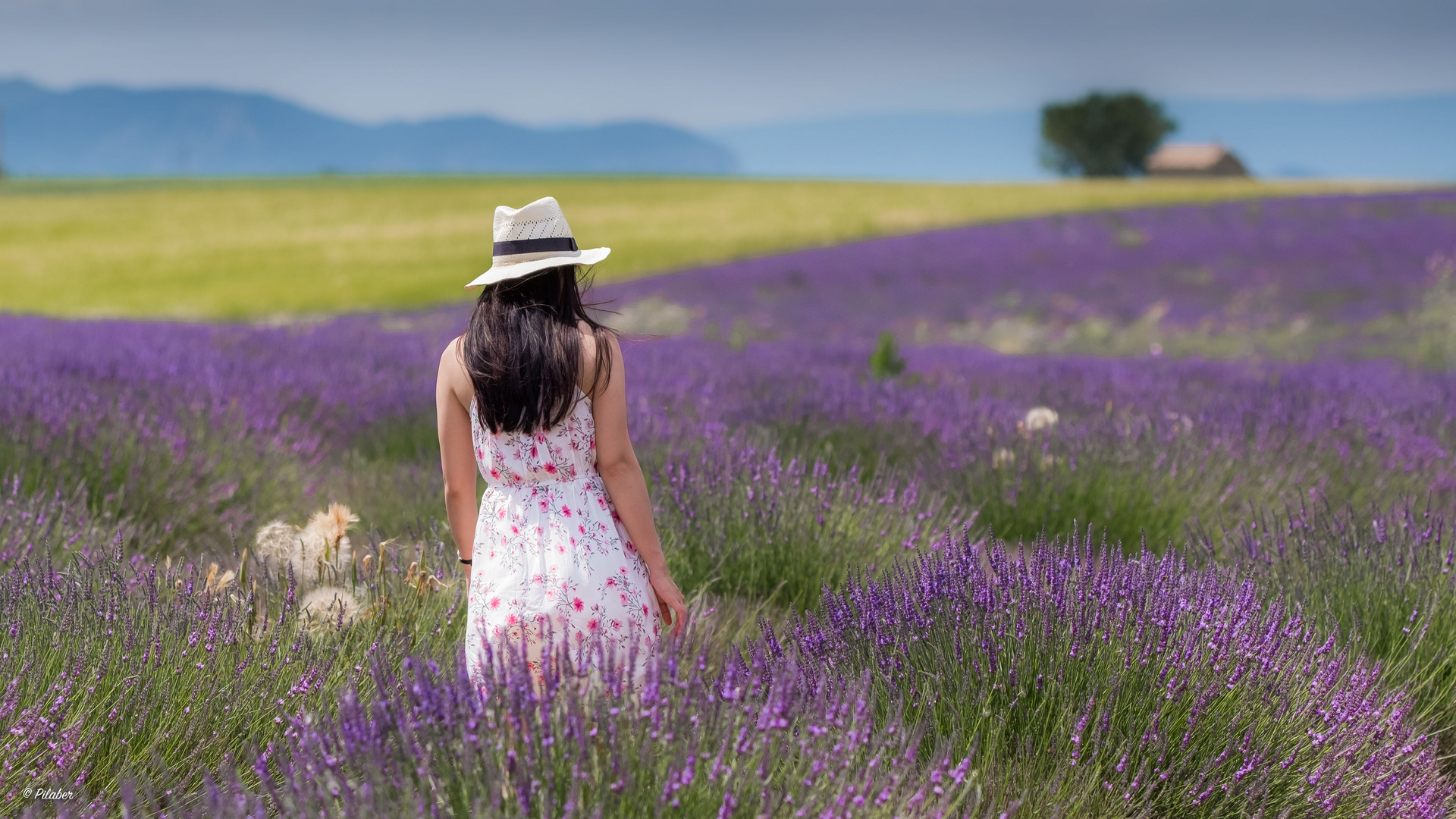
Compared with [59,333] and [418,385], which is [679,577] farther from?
[59,333]

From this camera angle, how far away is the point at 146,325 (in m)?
9.05

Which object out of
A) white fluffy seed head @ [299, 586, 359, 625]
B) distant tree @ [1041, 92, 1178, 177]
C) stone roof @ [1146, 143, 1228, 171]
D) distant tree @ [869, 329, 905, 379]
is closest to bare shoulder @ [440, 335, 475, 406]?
white fluffy seed head @ [299, 586, 359, 625]

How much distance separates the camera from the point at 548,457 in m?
2.02

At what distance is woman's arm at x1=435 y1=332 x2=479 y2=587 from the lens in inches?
80.4

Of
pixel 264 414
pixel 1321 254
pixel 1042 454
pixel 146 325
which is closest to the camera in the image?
pixel 1042 454

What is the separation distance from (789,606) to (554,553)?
75 centimetres

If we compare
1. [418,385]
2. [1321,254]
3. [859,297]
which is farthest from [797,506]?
[1321,254]

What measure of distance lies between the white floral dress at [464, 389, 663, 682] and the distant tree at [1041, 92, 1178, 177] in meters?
53.7

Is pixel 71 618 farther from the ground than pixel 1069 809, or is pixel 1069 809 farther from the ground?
pixel 71 618

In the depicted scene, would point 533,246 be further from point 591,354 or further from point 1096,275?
point 1096,275

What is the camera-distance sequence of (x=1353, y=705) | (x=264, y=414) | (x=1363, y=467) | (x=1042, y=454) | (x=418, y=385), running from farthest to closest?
(x=418, y=385) < (x=264, y=414) < (x=1363, y=467) < (x=1042, y=454) < (x=1353, y=705)

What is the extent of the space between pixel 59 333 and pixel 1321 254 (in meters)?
18.0

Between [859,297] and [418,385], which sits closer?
[418,385]

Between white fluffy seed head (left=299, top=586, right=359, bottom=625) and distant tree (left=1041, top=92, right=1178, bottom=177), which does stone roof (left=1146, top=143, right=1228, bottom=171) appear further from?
white fluffy seed head (left=299, top=586, right=359, bottom=625)
